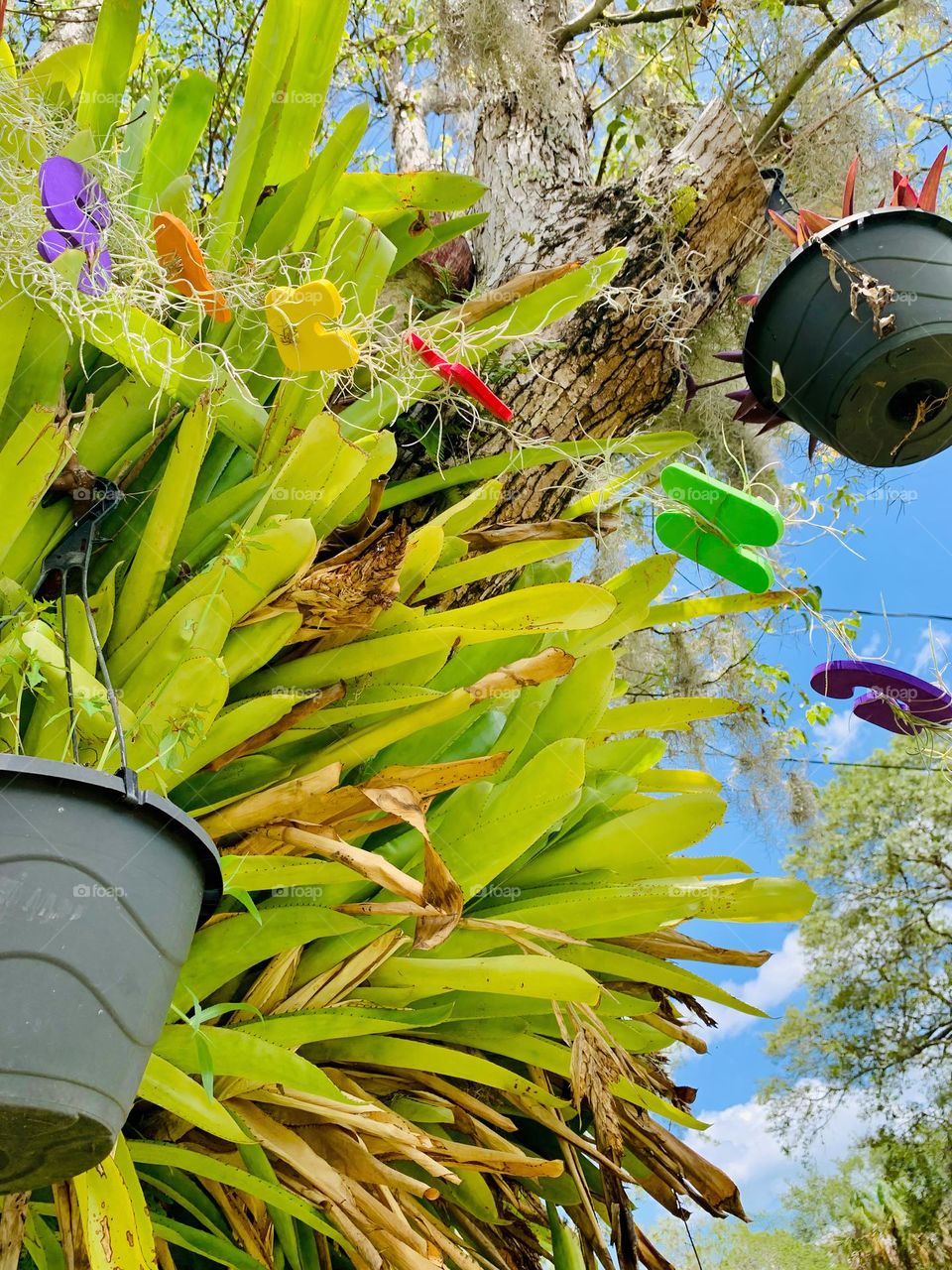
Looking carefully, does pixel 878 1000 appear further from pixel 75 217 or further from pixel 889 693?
pixel 75 217

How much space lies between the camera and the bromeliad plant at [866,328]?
1273mm

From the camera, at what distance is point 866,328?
50.4 inches

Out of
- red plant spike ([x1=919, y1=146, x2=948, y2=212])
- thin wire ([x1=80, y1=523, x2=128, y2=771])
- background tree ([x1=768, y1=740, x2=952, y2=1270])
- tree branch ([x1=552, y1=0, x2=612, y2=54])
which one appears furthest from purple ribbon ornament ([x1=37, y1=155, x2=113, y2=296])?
background tree ([x1=768, y1=740, x2=952, y2=1270])

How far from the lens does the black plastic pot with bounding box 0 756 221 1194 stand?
22.4 inches

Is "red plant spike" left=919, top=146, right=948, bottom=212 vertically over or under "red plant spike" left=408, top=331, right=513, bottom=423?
over

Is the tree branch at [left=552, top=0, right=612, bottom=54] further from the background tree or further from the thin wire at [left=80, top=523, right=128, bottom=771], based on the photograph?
the background tree

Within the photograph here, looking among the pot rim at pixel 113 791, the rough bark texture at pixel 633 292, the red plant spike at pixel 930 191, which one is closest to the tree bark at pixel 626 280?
the rough bark texture at pixel 633 292

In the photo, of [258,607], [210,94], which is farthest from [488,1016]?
[210,94]

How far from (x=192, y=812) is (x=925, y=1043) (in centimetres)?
542

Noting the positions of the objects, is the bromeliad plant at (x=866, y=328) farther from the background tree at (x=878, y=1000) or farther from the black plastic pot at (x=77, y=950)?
the background tree at (x=878, y=1000)

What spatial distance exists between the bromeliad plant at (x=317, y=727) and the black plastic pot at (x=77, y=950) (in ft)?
0.11

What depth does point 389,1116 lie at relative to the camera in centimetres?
93

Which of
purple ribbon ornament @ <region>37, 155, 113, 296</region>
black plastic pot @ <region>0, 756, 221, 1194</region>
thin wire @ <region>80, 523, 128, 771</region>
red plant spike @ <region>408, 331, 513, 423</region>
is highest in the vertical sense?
red plant spike @ <region>408, 331, 513, 423</region>

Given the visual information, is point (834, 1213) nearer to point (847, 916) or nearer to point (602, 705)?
point (847, 916)
